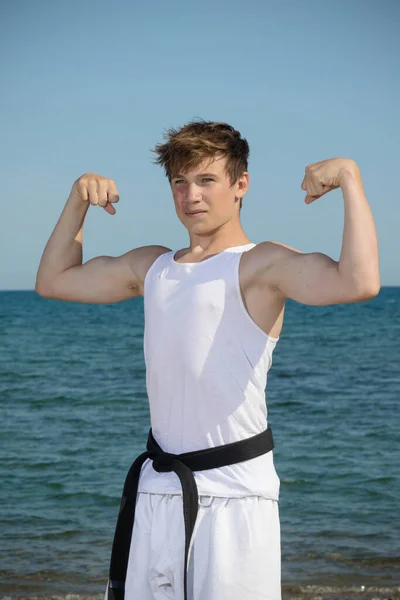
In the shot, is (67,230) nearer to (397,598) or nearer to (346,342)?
(397,598)

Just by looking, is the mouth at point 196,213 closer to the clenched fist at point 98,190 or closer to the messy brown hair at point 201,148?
the messy brown hair at point 201,148

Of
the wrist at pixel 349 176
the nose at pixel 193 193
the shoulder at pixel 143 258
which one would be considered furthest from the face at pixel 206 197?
the wrist at pixel 349 176

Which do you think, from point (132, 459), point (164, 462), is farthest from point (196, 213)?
point (132, 459)

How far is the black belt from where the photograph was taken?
9.07 ft

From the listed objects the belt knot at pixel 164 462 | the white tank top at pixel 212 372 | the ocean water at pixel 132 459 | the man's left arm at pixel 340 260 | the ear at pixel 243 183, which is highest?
the ear at pixel 243 183

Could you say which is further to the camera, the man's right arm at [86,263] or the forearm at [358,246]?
the man's right arm at [86,263]

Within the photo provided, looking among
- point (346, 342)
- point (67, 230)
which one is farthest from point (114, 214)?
point (346, 342)

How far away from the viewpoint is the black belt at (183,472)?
2766 mm

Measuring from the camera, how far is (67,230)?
327 centimetres

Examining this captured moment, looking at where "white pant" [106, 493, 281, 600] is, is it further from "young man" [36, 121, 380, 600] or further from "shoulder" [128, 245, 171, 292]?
"shoulder" [128, 245, 171, 292]

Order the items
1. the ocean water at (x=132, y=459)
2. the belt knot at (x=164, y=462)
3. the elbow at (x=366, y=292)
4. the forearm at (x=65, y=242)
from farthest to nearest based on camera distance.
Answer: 1. the ocean water at (x=132, y=459)
2. the forearm at (x=65, y=242)
3. the belt knot at (x=164, y=462)
4. the elbow at (x=366, y=292)

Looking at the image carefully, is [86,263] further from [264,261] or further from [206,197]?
[264,261]

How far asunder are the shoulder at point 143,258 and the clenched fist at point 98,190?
0.55 ft

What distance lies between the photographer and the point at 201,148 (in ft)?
9.52
